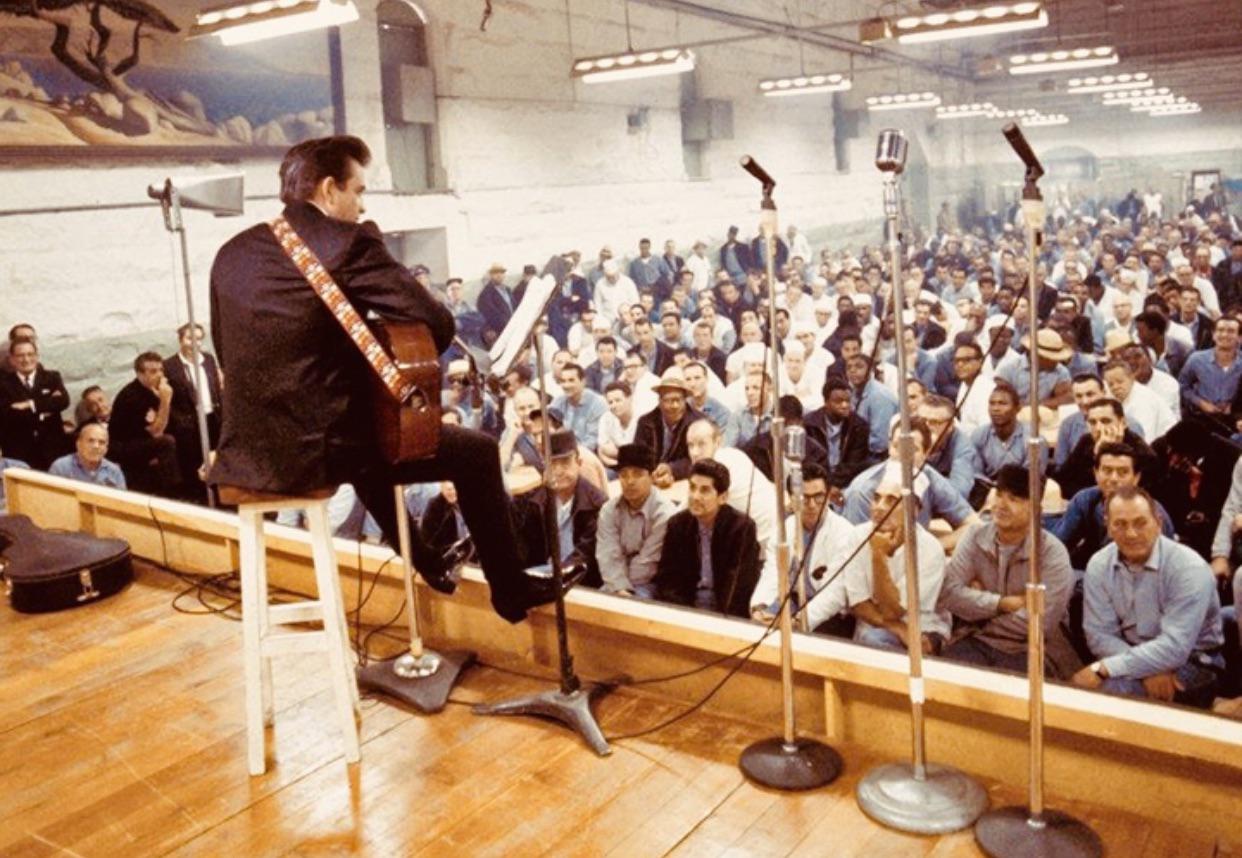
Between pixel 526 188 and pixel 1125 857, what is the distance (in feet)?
29.3

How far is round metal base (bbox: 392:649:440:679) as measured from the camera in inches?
117

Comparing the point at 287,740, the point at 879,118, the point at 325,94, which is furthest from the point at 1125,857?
the point at 879,118

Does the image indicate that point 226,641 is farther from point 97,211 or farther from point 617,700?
point 97,211

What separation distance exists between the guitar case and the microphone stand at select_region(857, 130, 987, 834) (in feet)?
8.92

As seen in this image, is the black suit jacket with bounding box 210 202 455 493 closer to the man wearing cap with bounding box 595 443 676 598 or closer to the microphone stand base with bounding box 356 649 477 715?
the microphone stand base with bounding box 356 649 477 715

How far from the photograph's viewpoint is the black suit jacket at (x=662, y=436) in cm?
603

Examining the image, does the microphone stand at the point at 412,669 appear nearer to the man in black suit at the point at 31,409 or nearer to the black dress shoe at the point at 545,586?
the black dress shoe at the point at 545,586

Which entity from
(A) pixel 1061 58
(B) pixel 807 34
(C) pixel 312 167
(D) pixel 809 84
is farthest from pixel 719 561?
(B) pixel 807 34

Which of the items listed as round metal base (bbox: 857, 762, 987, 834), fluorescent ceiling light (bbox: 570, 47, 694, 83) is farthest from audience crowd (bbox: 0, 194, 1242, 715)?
fluorescent ceiling light (bbox: 570, 47, 694, 83)

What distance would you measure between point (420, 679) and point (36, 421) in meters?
4.87

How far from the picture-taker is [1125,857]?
2.07 meters

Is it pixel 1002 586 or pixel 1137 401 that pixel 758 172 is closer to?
pixel 1002 586

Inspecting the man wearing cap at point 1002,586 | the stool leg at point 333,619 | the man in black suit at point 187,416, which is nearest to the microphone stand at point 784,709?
the stool leg at point 333,619

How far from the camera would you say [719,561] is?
4316 mm
